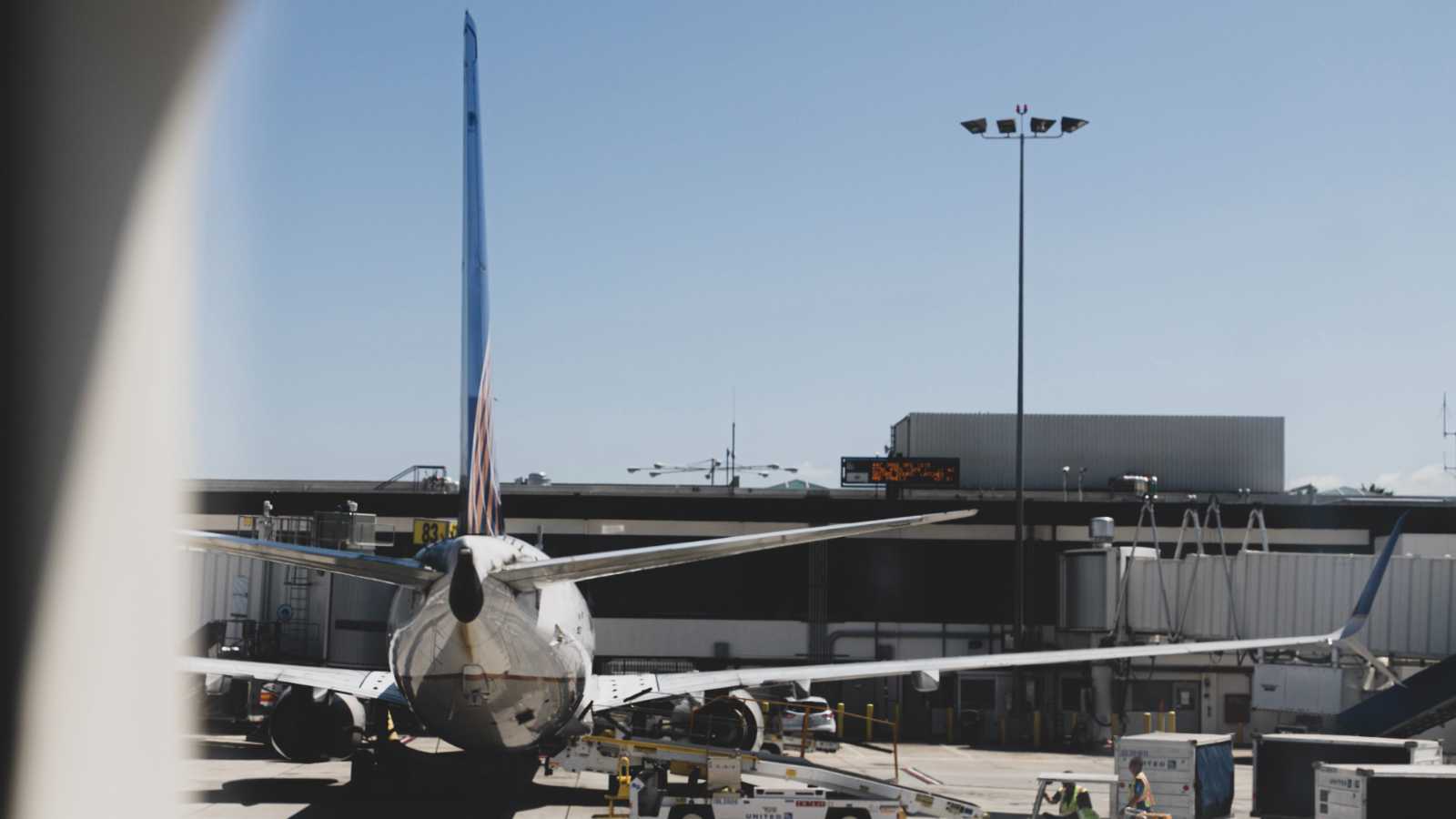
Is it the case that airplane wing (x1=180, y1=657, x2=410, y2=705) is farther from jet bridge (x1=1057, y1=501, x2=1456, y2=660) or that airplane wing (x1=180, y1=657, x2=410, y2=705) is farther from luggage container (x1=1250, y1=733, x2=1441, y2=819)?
jet bridge (x1=1057, y1=501, x2=1456, y2=660)

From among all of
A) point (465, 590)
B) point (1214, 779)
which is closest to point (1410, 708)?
point (1214, 779)

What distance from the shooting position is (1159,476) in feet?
249

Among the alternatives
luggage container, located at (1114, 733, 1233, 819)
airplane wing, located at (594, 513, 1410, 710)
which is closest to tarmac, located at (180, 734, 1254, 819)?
airplane wing, located at (594, 513, 1410, 710)

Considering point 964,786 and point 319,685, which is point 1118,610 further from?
point 319,685

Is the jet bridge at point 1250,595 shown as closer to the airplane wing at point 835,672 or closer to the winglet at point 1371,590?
the winglet at point 1371,590

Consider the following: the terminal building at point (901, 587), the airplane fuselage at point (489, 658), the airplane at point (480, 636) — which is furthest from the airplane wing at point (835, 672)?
the terminal building at point (901, 587)

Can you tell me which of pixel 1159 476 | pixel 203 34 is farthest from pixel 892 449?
pixel 203 34

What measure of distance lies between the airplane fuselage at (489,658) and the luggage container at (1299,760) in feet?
51.4

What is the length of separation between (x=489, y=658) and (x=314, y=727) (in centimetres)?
1041

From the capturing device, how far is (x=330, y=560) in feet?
63.2

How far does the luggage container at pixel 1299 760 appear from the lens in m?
30.6

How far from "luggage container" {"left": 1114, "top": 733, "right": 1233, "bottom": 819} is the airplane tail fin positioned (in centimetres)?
1399

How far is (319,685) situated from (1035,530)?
1435 inches

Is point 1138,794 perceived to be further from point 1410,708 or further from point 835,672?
point 1410,708
